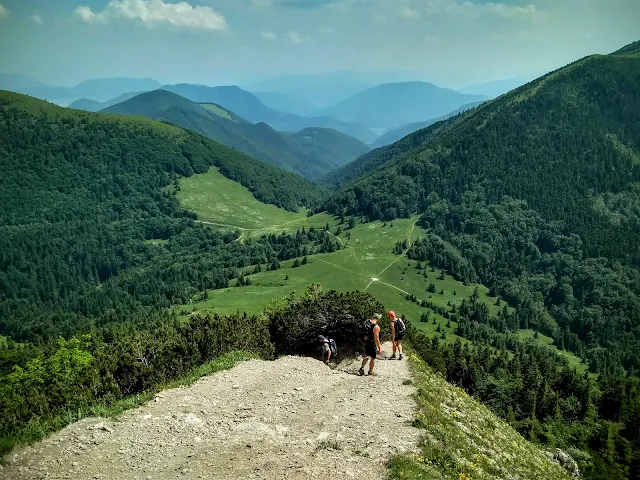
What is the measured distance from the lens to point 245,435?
27750mm

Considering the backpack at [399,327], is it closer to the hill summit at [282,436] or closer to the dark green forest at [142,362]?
the hill summit at [282,436]

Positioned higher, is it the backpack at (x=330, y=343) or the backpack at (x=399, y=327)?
the backpack at (x=399, y=327)

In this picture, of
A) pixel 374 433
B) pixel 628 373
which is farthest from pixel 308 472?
pixel 628 373

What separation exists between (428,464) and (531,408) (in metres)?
88.0

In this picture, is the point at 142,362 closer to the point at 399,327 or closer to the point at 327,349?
the point at 327,349

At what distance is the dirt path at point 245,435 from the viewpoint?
23.8 m

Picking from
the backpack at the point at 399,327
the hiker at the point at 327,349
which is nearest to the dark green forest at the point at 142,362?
the hiker at the point at 327,349

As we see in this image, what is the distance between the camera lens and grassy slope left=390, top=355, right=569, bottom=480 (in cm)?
2417

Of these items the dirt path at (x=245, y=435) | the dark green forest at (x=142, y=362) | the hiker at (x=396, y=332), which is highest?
the hiker at (x=396, y=332)

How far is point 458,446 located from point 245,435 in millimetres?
12598

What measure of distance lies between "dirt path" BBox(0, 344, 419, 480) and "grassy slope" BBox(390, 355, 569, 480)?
1.11m

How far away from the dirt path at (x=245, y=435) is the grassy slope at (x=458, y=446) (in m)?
1.11

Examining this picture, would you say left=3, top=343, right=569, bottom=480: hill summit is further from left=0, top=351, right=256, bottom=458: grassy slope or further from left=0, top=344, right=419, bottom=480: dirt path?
left=0, top=351, right=256, bottom=458: grassy slope

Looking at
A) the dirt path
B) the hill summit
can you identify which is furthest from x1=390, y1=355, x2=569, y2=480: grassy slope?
the dirt path
